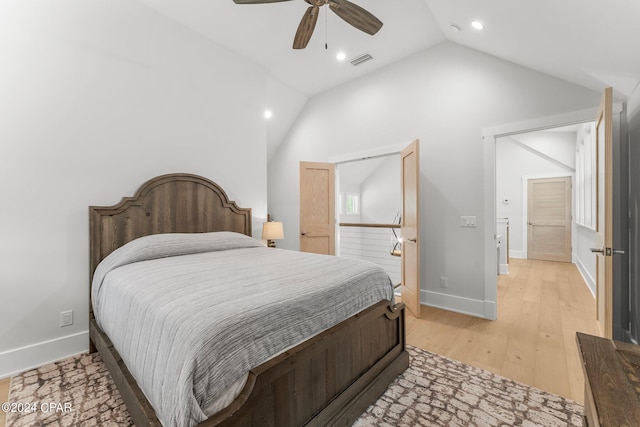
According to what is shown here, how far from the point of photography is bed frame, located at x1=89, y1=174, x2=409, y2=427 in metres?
1.12

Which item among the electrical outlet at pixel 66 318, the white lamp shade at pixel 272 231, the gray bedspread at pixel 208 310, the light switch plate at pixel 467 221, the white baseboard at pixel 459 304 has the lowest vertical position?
the white baseboard at pixel 459 304

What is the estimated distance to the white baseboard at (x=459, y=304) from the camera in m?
3.03

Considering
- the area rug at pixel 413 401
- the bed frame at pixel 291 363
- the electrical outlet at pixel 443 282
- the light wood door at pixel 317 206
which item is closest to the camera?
the bed frame at pixel 291 363

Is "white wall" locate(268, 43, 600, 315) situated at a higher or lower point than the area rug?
higher

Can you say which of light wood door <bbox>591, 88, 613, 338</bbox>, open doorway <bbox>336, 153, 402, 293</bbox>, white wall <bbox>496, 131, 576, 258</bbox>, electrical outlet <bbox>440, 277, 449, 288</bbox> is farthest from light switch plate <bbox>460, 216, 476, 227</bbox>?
white wall <bbox>496, 131, 576, 258</bbox>

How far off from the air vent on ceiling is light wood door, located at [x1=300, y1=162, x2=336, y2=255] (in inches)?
59.5

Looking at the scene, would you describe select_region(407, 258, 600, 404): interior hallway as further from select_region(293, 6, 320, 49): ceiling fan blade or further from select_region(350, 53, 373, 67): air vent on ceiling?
select_region(350, 53, 373, 67): air vent on ceiling

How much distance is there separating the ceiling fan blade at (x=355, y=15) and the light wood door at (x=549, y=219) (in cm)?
617

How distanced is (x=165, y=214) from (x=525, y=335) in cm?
370

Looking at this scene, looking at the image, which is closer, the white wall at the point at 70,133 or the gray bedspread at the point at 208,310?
the gray bedspread at the point at 208,310

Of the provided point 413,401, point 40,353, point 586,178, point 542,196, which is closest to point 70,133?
point 40,353

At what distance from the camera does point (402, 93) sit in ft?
12.2

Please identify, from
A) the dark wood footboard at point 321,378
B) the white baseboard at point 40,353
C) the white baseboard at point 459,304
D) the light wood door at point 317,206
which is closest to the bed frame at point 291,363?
the dark wood footboard at point 321,378

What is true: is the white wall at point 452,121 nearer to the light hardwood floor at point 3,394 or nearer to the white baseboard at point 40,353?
the white baseboard at point 40,353
